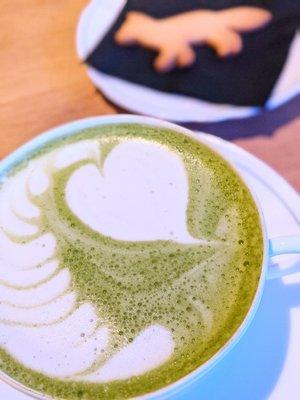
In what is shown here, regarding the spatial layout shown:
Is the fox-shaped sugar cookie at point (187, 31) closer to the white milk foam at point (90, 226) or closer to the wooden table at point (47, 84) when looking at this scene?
the wooden table at point (47, 84)

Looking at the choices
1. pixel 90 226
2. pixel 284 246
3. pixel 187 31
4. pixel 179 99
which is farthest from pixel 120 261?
pixel 187 31

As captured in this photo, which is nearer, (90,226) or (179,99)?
(90,226)

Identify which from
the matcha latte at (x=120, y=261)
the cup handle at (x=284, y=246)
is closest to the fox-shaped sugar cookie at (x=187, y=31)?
the matcha latte at (x=120, y=261)

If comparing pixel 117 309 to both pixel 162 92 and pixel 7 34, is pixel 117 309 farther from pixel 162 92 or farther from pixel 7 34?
pixel 7 34

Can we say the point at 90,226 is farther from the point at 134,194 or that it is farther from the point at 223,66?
the point at 223,66

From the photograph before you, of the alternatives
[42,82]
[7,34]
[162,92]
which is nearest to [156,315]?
[162,92]

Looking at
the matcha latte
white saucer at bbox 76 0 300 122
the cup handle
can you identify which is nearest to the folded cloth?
white saucer at bbox 76 0 300 122
